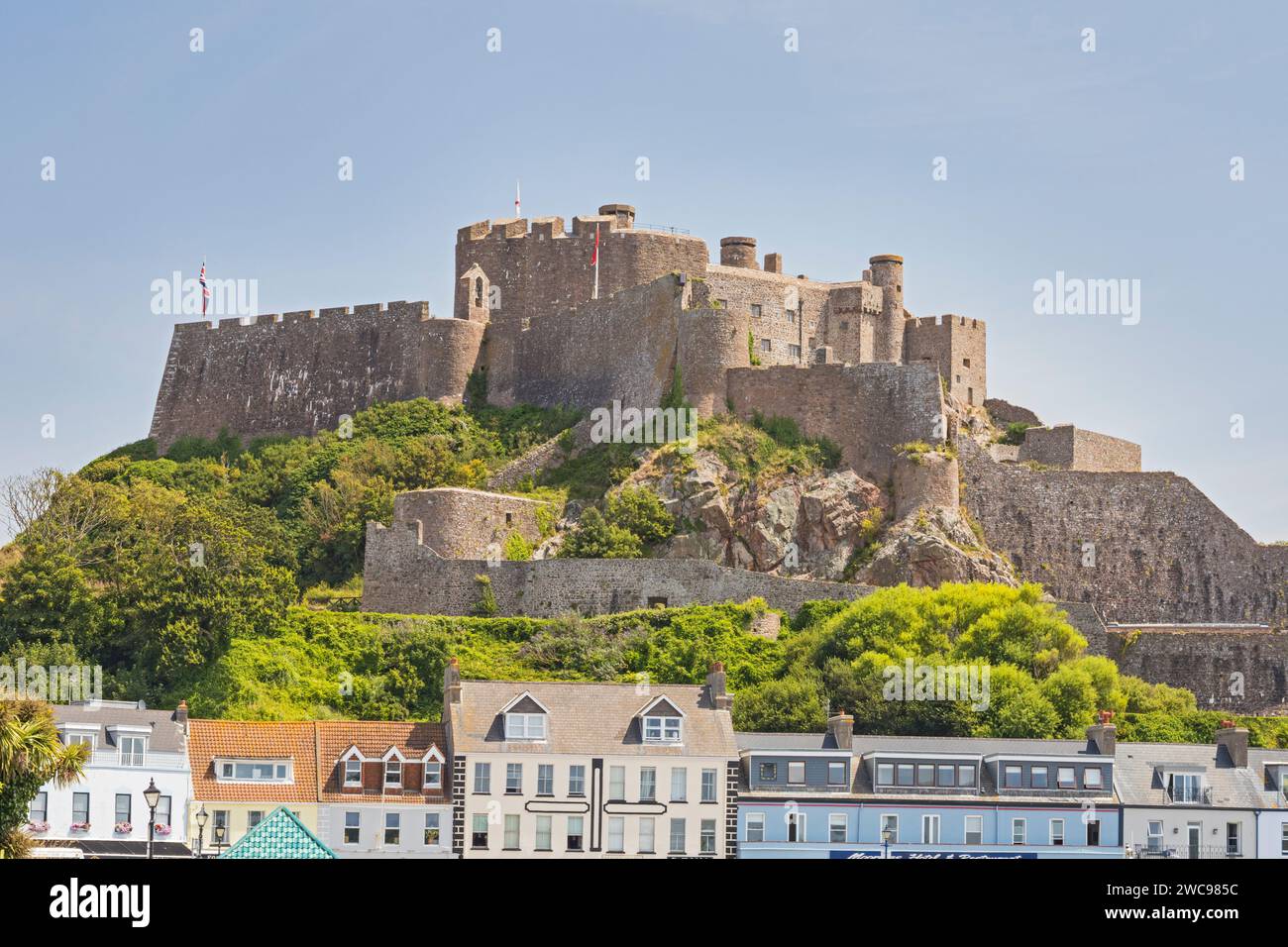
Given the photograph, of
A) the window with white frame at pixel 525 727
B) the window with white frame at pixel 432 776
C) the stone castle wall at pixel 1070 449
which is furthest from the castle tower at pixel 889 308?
the window with white frame at pixel 432 776

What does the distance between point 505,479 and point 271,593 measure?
13665 mm

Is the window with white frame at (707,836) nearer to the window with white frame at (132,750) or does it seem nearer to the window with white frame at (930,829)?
the window with white frame at (930,829)

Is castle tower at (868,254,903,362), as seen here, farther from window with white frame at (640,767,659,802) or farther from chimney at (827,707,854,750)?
window with white frame at (640,767,659,802)

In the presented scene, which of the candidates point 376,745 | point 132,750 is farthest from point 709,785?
point 132,750

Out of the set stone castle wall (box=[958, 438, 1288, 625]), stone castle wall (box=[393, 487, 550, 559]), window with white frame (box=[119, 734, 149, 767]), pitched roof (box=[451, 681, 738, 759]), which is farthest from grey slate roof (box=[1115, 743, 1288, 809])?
stone castle wall (box=[393, 487, 550, 559])

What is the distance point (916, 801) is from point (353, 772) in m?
12.9

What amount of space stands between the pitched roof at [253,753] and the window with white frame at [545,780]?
16.2 ft

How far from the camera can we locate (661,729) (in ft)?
166

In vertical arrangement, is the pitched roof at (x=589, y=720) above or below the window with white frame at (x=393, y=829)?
above

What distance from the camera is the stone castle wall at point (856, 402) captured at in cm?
7281

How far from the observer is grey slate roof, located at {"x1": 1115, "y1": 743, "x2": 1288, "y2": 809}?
5184 centimetres

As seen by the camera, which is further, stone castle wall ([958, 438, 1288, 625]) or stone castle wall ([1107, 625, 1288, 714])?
stone castle wall ([958, 438, 1288, 625])

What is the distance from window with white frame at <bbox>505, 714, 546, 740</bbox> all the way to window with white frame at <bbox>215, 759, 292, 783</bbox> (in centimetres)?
500

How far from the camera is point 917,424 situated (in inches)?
2862
